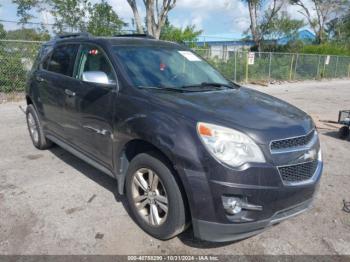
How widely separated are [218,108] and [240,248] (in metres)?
1.29

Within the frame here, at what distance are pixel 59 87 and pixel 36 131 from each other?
5.17 feet

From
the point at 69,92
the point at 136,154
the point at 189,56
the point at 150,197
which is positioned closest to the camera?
the point at 150,197

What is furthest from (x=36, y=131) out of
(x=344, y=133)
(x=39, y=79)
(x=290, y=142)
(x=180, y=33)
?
(x=180, y=33)

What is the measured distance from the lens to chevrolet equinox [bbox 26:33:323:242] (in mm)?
2605

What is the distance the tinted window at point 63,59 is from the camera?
4387mm

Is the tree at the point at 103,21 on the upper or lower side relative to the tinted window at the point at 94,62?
upper

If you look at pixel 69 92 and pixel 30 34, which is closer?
pixel 69 92

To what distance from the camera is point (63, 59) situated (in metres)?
4.66

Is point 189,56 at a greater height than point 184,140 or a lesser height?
greater

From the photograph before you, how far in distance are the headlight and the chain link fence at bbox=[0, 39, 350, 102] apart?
10.1 metres

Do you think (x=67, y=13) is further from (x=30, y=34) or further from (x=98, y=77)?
(x=98, y=77)

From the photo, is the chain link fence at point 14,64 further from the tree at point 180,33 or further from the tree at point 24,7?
the tree at point 180,33

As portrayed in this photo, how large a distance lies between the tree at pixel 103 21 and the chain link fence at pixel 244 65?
4316mm

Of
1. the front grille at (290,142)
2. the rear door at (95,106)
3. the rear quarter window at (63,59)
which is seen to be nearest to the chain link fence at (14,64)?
the rear quarter window at (63,59)
